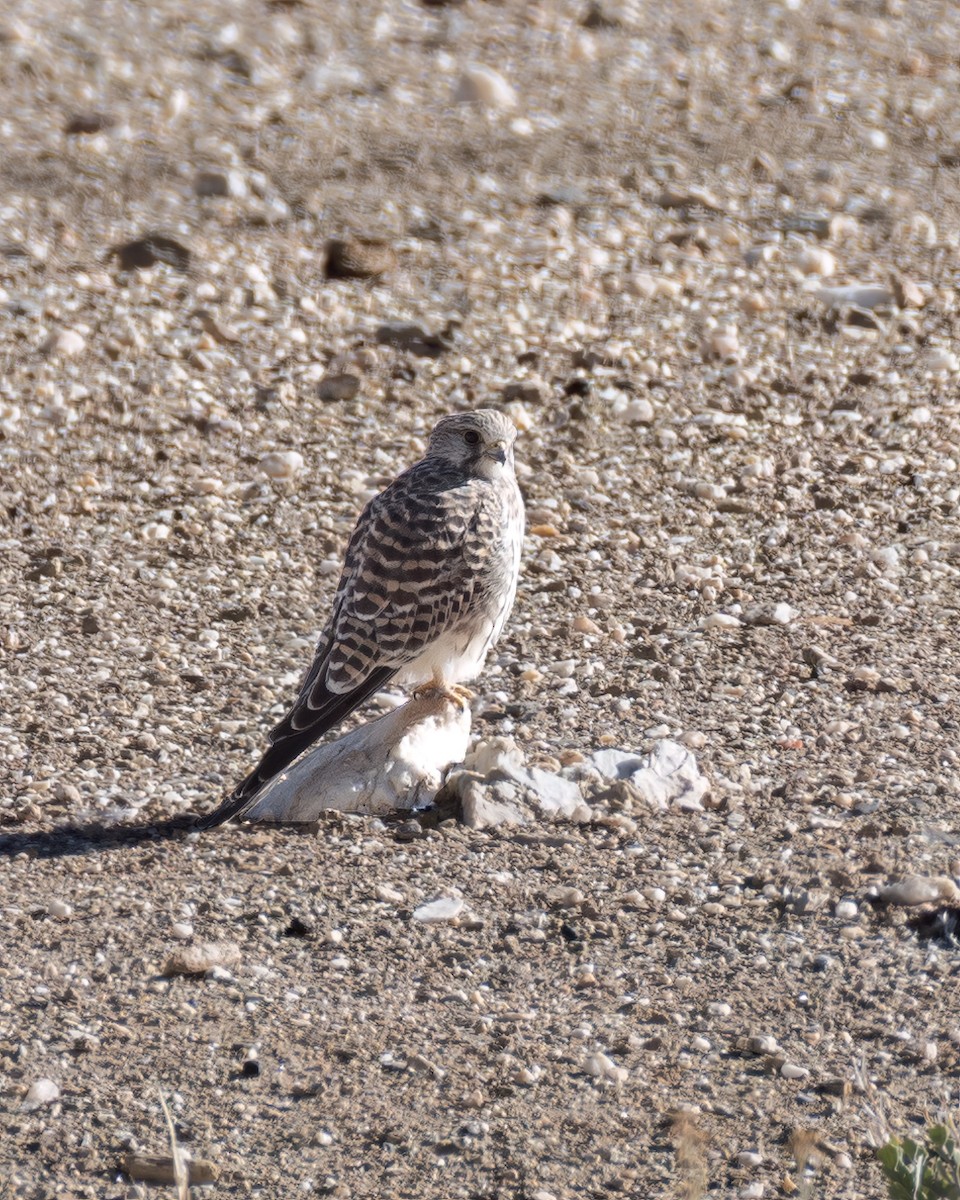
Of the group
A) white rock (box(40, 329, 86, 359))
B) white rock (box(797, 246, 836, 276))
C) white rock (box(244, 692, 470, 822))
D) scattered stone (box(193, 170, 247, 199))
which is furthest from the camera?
scattered stone (box(193, 170, 247, 199))

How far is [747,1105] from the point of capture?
3.44 meters

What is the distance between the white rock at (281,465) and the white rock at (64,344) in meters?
1.10

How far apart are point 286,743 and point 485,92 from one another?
571 centimetres

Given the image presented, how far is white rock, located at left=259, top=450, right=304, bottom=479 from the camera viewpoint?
6.46 m

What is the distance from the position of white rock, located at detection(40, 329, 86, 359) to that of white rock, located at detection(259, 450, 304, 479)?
110 cm

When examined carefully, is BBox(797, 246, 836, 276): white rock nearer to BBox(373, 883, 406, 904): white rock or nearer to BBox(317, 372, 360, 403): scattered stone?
BBox(317, 372, 360, 403): scattered stone

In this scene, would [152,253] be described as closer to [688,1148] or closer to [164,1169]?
[164,1169]

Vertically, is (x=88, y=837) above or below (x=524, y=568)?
below

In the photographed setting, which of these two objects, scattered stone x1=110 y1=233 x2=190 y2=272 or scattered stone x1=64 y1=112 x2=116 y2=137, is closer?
scattered stone x1=110 y1=233 x2=190 y2=272

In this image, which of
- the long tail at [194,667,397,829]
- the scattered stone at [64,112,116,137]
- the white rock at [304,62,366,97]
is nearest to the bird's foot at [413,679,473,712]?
the long tail at [194,667,397,829]

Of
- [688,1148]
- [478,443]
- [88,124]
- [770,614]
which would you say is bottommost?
[88,124]

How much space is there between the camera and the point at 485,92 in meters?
9.23

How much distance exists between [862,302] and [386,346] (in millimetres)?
2110

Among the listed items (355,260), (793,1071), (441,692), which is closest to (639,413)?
(355,260)
